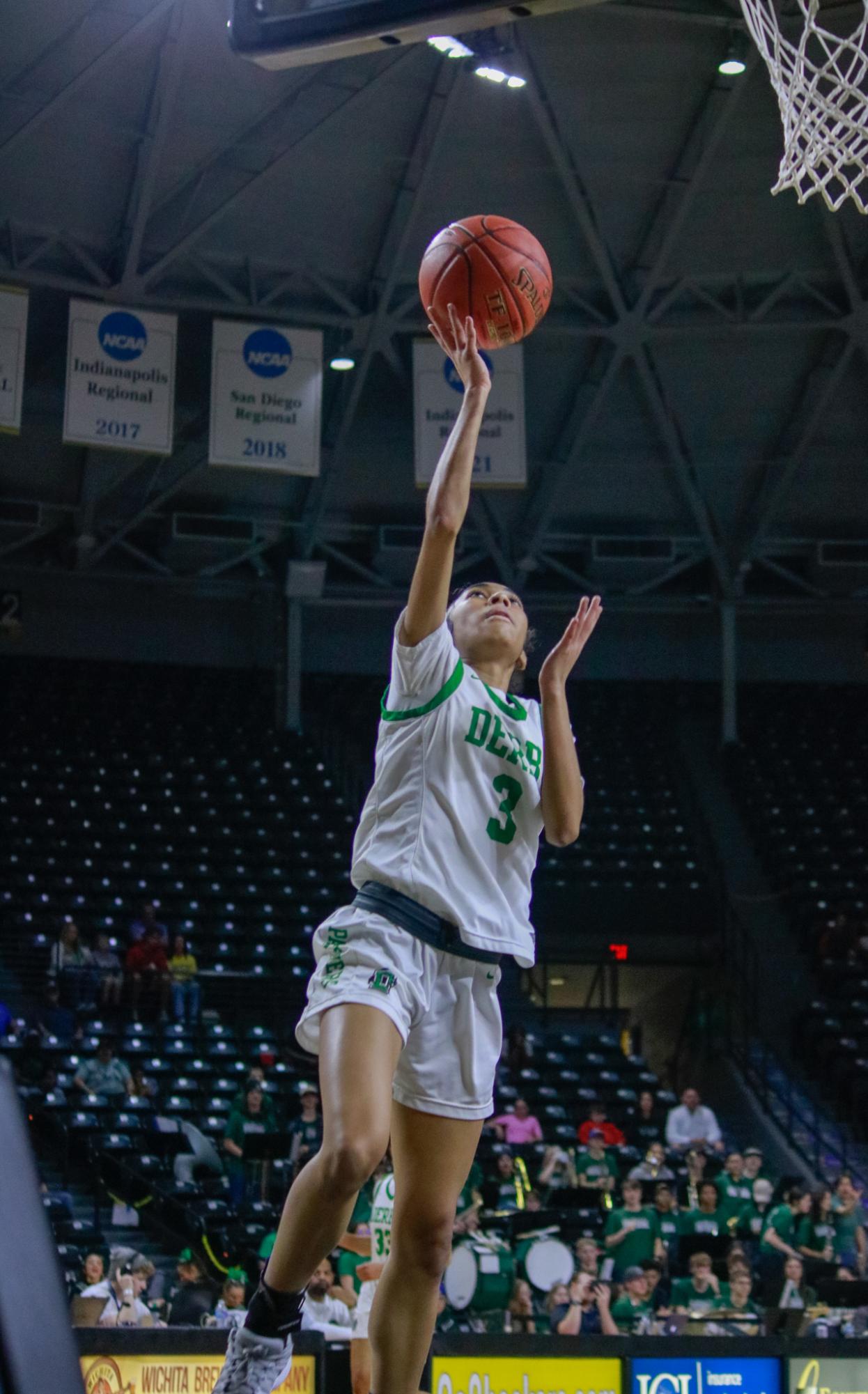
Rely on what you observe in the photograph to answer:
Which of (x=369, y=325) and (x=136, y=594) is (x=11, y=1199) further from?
(x=136, y=594)

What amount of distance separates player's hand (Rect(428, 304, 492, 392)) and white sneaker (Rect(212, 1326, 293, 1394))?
2.50m

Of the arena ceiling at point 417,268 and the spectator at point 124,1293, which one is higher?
the arena ceiling at point 417,268

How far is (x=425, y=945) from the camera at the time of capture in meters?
4.38

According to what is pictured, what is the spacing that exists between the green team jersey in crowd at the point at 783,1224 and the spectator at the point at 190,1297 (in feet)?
16.9

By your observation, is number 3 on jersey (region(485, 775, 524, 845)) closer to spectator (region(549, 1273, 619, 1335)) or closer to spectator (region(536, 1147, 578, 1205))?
spectator (region(549, 1273, 619, 1335))

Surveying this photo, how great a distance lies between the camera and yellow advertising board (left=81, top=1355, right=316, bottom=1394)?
7.00m

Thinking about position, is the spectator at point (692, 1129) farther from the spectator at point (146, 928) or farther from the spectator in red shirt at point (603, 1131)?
the spectator at point (146, 928)

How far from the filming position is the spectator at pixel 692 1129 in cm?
1691

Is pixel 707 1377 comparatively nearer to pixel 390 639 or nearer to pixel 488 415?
pixel 488 415

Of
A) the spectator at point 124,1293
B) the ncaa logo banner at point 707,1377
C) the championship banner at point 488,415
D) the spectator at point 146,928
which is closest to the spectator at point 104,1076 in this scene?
the spectator at point 146,928

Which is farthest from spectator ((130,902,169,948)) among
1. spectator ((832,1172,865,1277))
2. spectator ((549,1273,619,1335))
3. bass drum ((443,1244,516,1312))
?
spectator ((549,1273,619,1335))

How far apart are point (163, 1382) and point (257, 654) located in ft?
67.8

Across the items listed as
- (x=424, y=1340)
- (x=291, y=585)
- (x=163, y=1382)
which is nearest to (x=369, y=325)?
(x=291, y=585)

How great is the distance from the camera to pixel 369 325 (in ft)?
65.4
